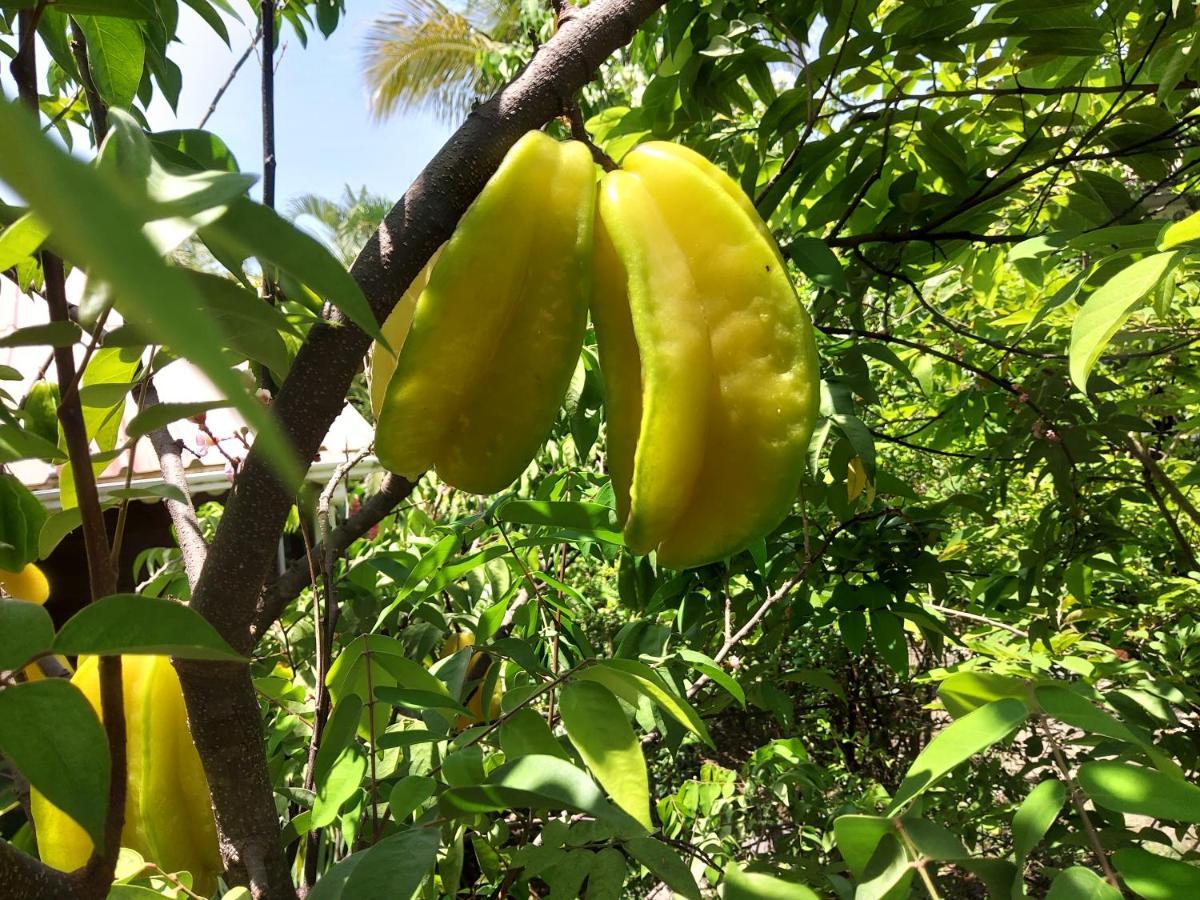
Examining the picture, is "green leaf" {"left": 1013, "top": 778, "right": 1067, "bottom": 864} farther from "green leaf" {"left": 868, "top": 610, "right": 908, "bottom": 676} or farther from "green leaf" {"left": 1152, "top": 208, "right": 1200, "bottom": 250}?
"green leaf" {"left": 868, "top": 610, "right": 908, "bottom": 676}

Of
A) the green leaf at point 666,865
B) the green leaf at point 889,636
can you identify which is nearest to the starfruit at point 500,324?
the green leaf at point 666,865

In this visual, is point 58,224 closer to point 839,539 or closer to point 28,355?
point 839,539

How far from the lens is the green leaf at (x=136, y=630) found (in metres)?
0.38

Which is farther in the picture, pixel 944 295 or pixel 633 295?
pixel 944 295

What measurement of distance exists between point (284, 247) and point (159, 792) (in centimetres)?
69

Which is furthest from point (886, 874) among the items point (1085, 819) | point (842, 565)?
point (842, 565)

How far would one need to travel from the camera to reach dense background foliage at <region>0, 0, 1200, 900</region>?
2.08 ft

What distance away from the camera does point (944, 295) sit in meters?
2.80

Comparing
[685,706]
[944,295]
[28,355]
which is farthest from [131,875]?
[944,295]

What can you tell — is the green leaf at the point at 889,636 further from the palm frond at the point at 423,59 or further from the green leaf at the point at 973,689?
the palm frond at the point at 423,59

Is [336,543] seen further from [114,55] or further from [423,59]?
[423,59]

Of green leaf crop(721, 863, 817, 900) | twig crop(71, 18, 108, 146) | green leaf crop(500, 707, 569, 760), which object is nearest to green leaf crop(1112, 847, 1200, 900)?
green leaf crop(721, 863, 817, 900)

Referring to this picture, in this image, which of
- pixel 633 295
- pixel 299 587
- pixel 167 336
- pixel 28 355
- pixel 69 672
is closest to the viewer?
pixel 167 336

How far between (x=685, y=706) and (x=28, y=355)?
2723mm
